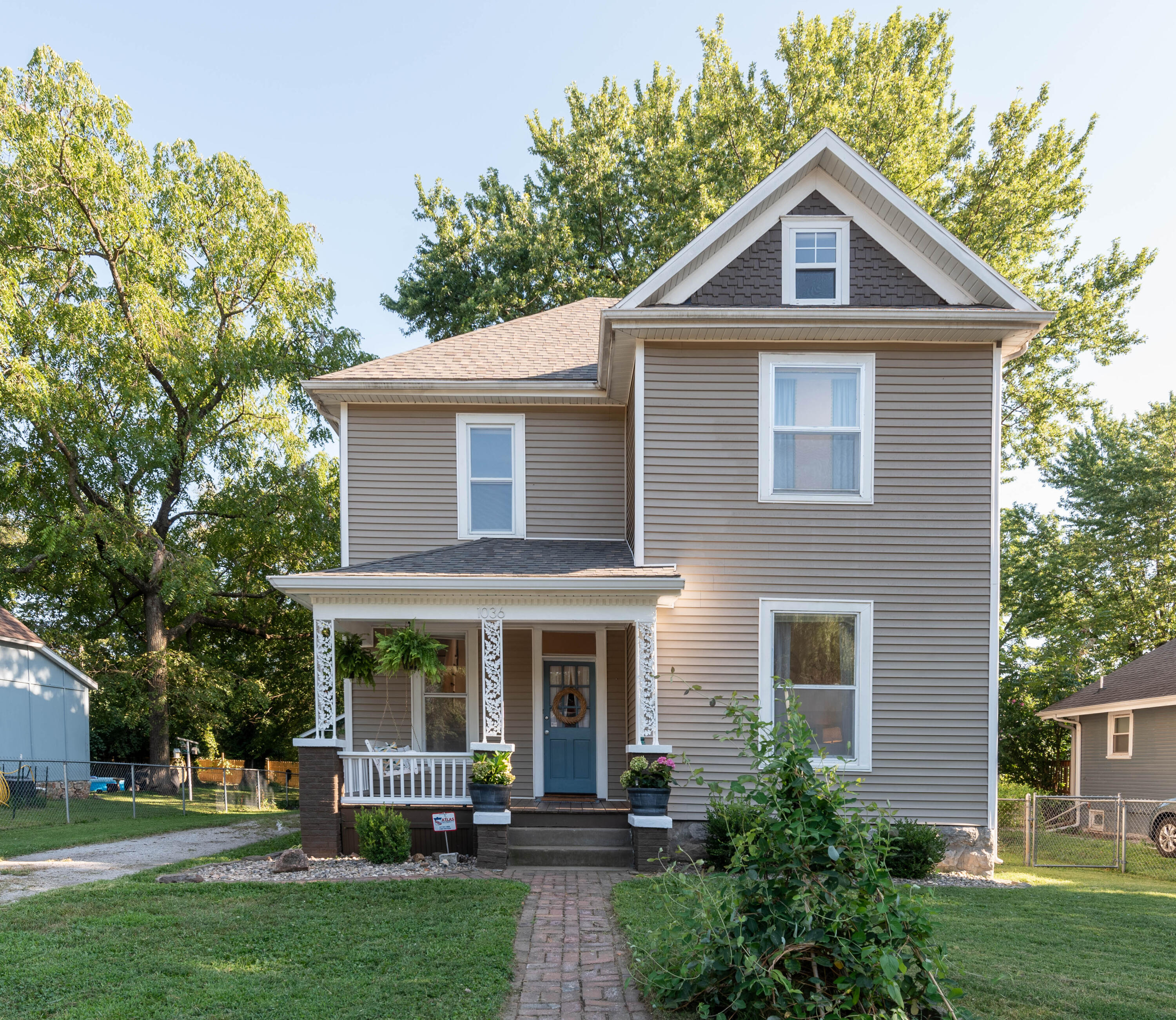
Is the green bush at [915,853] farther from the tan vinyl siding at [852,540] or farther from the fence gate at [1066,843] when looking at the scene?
the fence gate at [1066,843]

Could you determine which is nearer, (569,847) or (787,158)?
(569,847)

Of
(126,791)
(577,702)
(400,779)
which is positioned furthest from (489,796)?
(126,791)

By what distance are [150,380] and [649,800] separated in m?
17.5

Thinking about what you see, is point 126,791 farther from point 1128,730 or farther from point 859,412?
point 1128,730

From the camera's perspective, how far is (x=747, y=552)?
10.4 meters

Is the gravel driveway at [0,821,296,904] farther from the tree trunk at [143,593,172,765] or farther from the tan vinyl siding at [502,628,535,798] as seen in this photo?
the tree trunk at [143,593,172,765]

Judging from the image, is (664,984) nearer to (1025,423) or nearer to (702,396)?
(702,396)

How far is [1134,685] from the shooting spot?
685 inches

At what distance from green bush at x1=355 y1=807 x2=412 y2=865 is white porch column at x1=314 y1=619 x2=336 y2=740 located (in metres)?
1.07

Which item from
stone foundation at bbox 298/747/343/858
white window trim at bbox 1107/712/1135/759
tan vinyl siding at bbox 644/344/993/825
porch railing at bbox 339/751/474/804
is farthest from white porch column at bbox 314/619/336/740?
white window trim at bbox 1107/712/1135/759

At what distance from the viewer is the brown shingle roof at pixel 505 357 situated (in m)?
12.1

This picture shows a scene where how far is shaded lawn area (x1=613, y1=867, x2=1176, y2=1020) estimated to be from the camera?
16.7ft

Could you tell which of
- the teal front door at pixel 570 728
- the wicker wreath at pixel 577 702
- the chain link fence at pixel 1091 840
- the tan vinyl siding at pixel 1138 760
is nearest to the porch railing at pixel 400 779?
the teal front door at pixel 570 728

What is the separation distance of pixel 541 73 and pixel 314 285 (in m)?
9.04
